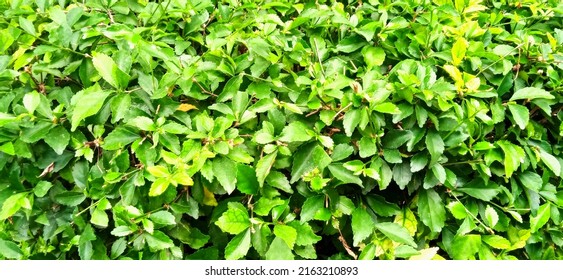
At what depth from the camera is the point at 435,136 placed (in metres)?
1.50

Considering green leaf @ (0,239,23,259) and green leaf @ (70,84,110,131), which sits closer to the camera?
green leaf @ (70,84,110,131)

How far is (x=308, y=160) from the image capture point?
1.46 m

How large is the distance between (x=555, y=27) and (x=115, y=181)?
1.88m

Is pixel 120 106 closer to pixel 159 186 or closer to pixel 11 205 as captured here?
pixel 159 186

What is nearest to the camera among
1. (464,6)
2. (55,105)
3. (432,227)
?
(432,227)

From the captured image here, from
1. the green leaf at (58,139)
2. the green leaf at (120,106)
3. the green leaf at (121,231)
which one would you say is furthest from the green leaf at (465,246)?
the green leaf at (58,139)

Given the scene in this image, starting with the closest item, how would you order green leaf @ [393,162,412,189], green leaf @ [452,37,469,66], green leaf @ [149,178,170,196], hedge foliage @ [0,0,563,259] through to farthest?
1. green leaf @ [149,178,170,196]
2. hedge foliage @ [0,0,563,259]
3. green leaf @ [393,162,412,189]
4. green leaf @ [452,37,469,66]

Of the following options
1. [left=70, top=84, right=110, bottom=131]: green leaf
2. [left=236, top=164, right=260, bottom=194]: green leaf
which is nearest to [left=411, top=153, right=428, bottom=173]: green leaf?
[left=236, top=164, right=260, bottom=194]: green leaf

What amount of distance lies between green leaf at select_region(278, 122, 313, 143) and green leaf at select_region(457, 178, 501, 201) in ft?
1.89

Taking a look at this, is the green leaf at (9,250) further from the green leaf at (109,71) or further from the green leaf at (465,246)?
the green leaf at (465,246)

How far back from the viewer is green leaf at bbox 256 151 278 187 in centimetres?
138

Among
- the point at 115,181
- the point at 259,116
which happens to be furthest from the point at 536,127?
the point at 115,181

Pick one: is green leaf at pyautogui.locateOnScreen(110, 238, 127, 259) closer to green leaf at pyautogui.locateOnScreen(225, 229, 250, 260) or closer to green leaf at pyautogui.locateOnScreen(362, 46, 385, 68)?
green leaf at pyautogui.locateOnScreen(225, 229, 250, 260)
